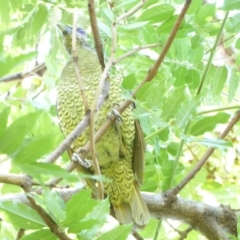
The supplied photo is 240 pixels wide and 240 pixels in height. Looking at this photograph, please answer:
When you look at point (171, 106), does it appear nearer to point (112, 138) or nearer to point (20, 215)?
point (20, 215)

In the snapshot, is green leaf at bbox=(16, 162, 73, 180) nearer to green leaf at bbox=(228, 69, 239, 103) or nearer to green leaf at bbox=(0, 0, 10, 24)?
green leaf at bbox=(0, 0, 10, 24)

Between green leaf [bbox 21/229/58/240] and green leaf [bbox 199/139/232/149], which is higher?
green leaf [bbox 199/139/232/149]

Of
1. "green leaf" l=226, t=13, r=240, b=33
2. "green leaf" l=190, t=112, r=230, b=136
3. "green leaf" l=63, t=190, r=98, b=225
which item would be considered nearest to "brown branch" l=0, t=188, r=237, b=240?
"green leaf" l=190, t=112, r=230, b=136

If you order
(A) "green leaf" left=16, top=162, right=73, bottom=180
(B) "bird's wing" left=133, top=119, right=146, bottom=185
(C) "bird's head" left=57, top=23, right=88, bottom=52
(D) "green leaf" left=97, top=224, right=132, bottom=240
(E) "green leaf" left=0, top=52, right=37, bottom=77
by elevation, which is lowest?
(B) "bird's wing" left=133, top=119, right=146, bottom=185

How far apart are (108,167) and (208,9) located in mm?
970

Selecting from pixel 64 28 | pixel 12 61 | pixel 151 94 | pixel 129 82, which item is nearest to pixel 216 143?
pixel 151 94

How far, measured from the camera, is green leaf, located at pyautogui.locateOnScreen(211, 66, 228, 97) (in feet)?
6.10

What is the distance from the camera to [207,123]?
1.48 metres

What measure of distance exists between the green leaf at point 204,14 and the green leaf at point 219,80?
0.21m

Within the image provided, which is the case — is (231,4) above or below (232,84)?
above

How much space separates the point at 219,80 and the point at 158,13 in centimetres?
38

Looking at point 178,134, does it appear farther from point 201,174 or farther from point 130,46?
point 201,174

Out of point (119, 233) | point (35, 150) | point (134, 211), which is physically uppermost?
point (35, 150)

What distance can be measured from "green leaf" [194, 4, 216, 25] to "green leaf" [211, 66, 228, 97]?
21cm
